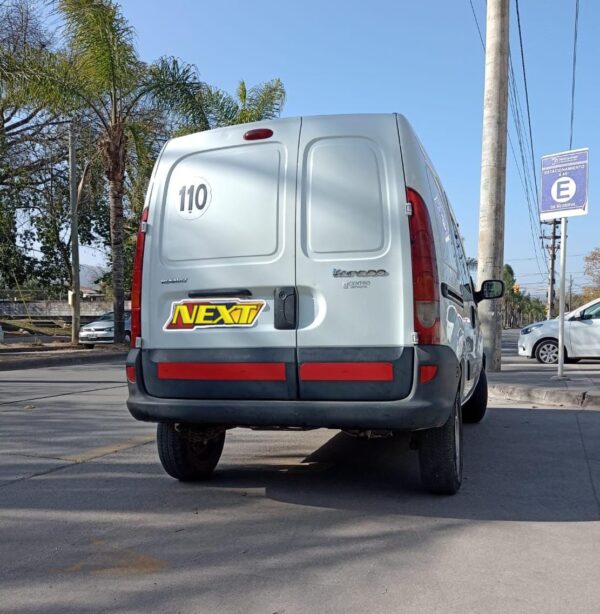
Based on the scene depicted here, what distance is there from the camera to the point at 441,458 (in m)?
4.31

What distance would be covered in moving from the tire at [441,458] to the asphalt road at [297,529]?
0.11 meters

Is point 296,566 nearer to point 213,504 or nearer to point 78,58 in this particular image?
point 213,504

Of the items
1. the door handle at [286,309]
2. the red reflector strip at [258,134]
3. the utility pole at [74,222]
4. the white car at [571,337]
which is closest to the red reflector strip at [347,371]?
the door handle at [286,309]

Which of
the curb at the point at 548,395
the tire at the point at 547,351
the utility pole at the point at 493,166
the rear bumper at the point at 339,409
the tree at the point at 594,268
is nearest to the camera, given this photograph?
the rear bumper at the point at 339,409

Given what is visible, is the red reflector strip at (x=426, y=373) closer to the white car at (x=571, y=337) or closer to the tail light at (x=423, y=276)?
the tail light at (x=423, y=276)

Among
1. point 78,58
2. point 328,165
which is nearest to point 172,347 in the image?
point 328,165

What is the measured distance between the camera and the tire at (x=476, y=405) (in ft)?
24.3

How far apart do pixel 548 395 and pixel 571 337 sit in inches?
243

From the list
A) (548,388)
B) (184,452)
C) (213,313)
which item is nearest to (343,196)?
(213,313)

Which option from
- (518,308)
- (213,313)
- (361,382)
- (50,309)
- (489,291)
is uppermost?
(489,291)

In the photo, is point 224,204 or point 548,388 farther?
point 548,388

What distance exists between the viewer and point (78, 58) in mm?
18156

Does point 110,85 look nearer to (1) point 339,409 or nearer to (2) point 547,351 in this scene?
(2) point 547,351

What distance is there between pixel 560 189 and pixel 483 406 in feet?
14.2
